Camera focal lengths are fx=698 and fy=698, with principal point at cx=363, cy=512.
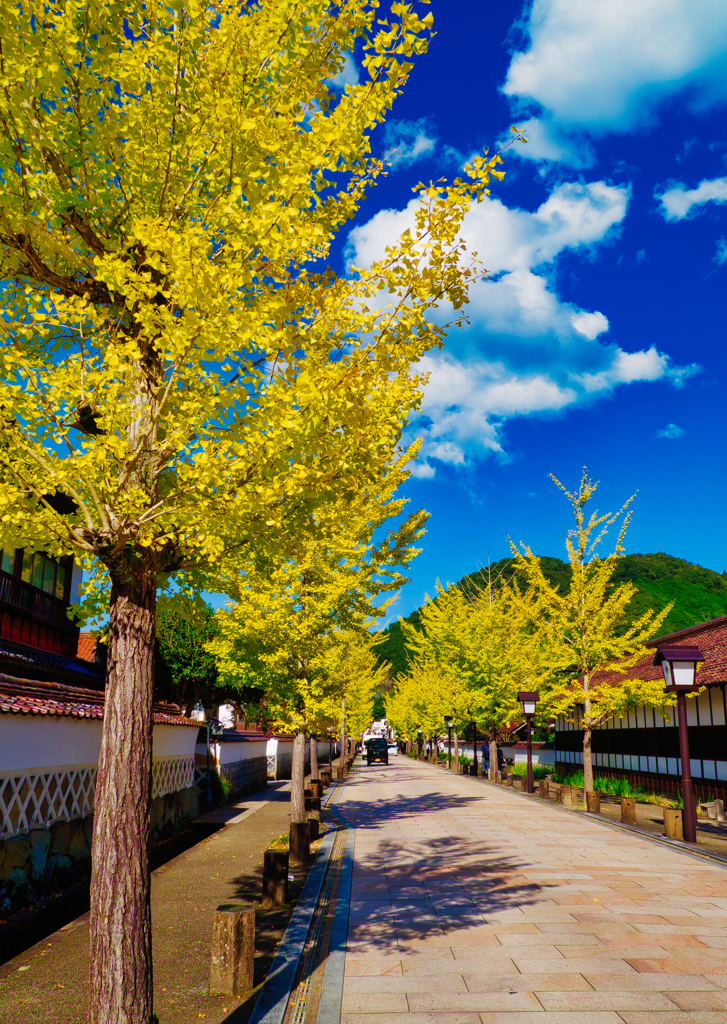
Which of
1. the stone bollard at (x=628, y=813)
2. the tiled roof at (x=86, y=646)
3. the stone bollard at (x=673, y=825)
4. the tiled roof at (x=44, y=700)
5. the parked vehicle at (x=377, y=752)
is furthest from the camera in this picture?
the parked vehicle at (x=377, y=752)

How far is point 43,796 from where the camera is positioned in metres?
9.27

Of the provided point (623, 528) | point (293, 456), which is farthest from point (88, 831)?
point (623, 528)

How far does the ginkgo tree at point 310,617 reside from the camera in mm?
13633

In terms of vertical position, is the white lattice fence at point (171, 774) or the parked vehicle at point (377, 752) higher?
the white lattice fence at point (171, 774)

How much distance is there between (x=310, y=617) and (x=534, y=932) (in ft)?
23.9

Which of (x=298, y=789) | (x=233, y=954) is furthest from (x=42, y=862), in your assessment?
Answer: (x=298, y=789)

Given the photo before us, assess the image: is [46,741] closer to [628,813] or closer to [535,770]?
[628,813]

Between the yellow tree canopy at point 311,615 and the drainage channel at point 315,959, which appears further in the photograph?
the yellow tree canopy at point 311,615

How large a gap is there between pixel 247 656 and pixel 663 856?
336 inches

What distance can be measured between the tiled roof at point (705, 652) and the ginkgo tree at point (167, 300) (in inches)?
571

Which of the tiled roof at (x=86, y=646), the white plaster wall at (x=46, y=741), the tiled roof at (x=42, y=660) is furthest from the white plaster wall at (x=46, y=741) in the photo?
the tiled roof at (x=86, y=646)

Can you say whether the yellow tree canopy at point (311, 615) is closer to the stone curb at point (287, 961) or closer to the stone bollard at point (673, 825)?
the stone curb at point (287, 961)

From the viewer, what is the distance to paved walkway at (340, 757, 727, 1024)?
18.7 feet

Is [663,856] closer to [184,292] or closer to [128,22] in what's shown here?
[184,292]
